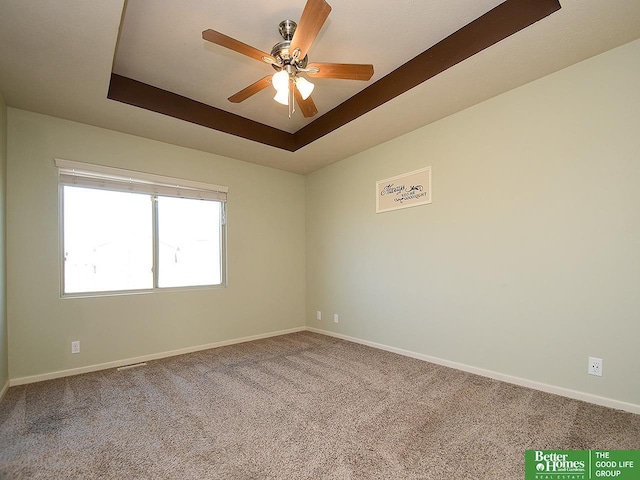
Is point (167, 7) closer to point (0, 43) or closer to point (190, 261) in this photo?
point (0, 43)

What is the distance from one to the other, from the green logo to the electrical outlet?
2.10ft

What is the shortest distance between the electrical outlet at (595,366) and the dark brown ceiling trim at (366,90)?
233 cm

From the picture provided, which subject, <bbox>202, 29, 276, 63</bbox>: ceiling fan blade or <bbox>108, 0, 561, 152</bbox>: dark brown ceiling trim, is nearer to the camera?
<bbox>202, 29, 276, 63</bbox>: ceiling fan blade

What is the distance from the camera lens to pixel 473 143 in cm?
287

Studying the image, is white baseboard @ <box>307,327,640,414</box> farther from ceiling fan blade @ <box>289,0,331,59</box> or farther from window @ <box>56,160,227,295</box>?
ceiling fan blade @ <box>289,0,331,59</box>

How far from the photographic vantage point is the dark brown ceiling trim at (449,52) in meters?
1.90

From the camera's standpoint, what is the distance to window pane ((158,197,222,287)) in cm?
359

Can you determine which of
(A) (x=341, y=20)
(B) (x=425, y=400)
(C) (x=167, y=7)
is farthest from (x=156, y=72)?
(B) (x=425, y=400)

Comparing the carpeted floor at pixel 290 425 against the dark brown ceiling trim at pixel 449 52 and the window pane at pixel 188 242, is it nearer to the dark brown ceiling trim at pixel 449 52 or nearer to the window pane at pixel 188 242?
the window pane at pixel 188 242

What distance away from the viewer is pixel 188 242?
3.78 metres

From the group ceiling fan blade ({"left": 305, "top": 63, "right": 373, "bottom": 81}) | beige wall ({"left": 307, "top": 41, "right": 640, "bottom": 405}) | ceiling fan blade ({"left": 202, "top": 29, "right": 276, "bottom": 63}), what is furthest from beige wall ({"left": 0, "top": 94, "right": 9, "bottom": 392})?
beige wall ({"left": 307, "top": 41, "right": 640, "bottom": 405})

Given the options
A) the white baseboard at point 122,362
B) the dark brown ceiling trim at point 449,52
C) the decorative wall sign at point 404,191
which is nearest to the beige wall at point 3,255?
the white baseboard at point 122,362

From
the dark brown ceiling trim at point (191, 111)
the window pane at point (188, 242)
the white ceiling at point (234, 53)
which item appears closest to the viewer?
the white ceiling at point (234, 53)

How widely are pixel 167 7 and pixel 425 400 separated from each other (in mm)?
3292
